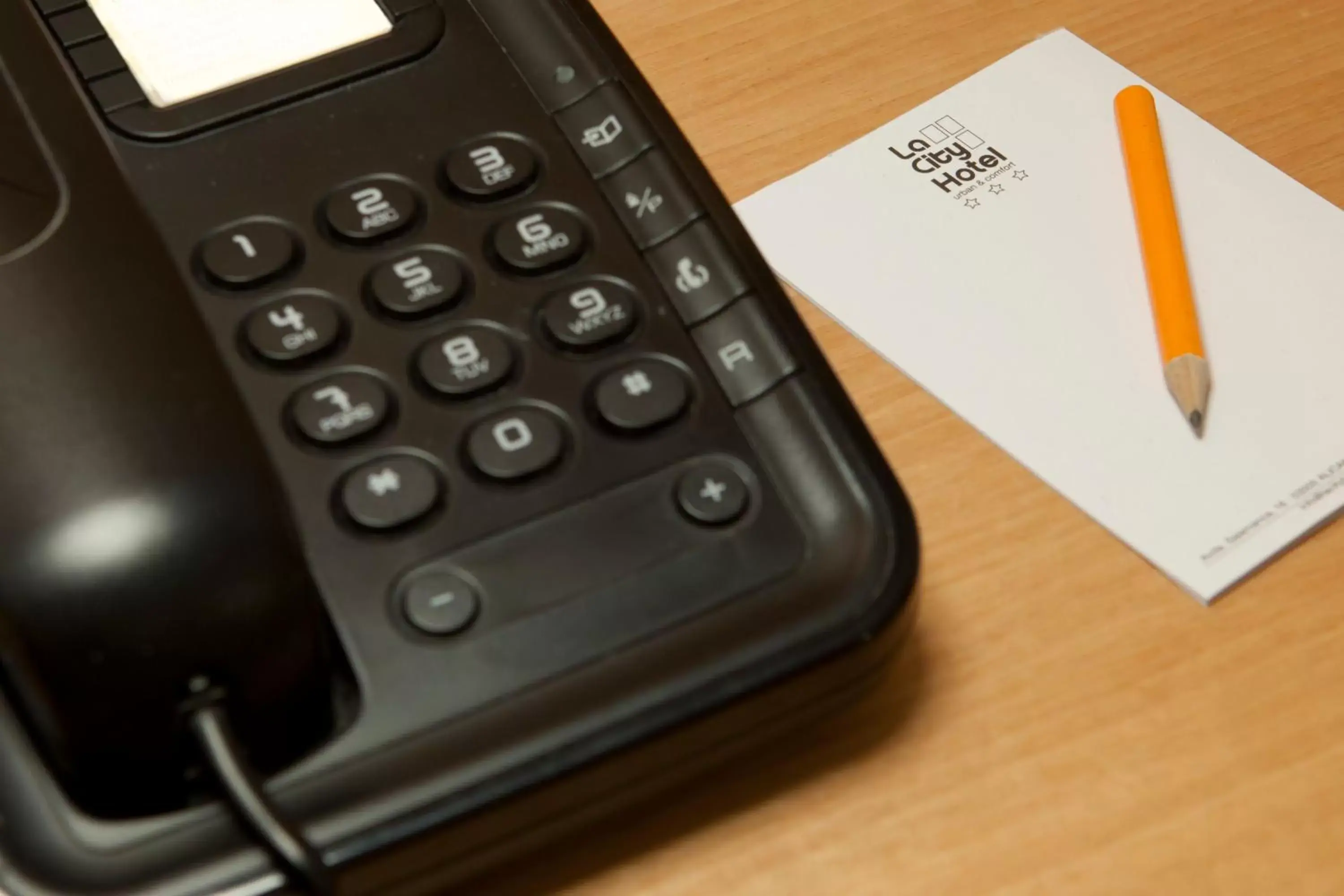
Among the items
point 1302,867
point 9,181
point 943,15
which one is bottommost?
point 1302,867

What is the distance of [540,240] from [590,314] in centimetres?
2

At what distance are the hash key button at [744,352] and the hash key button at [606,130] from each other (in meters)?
0.05

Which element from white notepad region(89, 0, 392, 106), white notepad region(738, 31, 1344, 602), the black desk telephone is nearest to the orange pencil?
white notepad region(738, 31, 1344, 602)

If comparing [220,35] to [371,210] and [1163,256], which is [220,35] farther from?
[1163,256]

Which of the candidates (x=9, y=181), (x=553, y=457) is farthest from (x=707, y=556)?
(x=9, y=181)

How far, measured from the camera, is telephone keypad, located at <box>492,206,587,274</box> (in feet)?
1.02

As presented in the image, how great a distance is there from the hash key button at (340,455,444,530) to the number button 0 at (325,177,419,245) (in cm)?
6

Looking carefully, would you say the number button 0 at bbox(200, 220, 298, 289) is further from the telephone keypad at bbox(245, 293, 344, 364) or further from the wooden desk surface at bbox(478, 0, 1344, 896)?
the wooden desk surface at bbox(478, 0, 1344, 896)

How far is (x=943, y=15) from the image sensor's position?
1.47 feet

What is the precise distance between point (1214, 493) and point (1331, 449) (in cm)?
3

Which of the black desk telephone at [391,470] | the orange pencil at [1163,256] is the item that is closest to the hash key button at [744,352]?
the black desk telephone at [391,470]

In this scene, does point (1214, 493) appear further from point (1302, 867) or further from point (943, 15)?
point (943, 15)

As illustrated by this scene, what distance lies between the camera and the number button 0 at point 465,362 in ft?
0.95

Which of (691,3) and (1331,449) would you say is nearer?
(1331,449)
